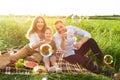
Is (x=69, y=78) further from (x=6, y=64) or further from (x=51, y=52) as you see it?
(x=6, y=64)

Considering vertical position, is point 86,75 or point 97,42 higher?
point 97,42

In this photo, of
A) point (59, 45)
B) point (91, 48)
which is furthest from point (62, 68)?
point (91, 48)

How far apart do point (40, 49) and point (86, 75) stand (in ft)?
1.70

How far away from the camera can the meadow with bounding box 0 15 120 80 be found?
3.83 metres

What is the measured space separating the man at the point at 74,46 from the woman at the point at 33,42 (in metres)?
0.15

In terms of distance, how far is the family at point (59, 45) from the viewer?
3777 mm

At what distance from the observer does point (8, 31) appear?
388 cm

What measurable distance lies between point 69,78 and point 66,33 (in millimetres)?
449

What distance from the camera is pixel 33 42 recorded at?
12.5 feet

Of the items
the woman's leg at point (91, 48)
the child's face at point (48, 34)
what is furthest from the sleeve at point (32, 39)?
the woman's leg at point (91, 48)

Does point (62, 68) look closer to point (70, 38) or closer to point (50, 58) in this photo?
point (50, 58)

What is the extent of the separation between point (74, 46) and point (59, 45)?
15cm
